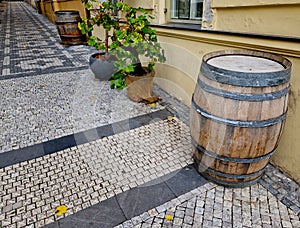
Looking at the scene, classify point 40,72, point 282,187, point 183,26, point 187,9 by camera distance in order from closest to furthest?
point 282,187 < point 183,26 < point 187,9 < point 40,72

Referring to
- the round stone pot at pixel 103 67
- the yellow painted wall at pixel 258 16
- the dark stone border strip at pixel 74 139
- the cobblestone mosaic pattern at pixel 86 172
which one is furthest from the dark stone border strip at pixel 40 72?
the yellow painted wall at pixel 258 16

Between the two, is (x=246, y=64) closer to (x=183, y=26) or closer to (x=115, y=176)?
(x=115, y=176)

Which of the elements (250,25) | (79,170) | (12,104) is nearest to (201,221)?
(79,170)

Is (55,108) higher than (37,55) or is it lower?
lower

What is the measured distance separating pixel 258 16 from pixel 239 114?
101 centimetres

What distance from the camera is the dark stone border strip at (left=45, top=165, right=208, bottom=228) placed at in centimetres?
161

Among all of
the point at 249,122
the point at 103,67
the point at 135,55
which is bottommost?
the point at 103,67

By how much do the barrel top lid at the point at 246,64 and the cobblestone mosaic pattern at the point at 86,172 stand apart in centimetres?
94

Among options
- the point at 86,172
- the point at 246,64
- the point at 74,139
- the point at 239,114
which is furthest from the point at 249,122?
the point at 74,139

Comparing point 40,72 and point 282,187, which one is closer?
point 282,187

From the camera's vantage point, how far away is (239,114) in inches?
59.8

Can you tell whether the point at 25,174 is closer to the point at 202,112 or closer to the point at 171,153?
the point at 171,153

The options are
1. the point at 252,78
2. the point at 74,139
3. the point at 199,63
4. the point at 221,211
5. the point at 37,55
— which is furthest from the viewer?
the point at 37,55

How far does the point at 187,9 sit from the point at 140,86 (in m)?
1.23
